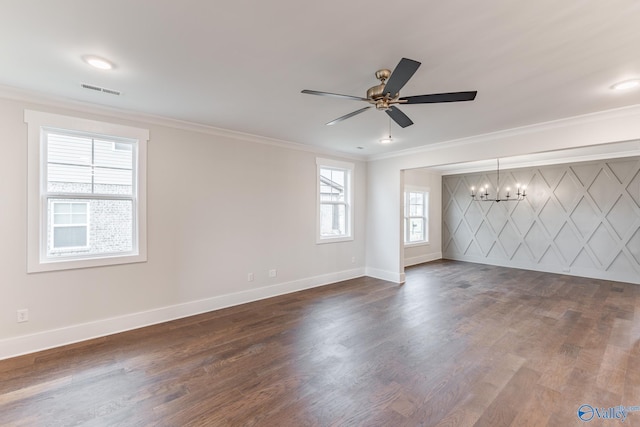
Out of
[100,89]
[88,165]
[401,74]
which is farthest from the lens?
[88,165]

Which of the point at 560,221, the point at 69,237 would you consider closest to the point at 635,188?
the point at 560,221

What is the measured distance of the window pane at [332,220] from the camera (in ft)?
18.6

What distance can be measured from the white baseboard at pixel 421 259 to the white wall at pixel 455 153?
5.79ft

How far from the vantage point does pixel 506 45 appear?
2012 millimetres

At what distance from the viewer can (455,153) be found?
475cm

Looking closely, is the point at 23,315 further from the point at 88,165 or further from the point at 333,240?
the point at 333,240

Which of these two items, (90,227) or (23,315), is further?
(90,227)

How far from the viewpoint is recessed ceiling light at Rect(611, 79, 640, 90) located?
2.57 metres

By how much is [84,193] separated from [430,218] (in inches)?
302

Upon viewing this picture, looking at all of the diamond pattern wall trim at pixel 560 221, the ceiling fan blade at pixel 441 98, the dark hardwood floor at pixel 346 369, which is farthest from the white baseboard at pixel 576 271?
the ceiling fan blade at pixel 441 98

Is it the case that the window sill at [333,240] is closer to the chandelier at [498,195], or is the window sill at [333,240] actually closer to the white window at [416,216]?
the white window at [416,216]

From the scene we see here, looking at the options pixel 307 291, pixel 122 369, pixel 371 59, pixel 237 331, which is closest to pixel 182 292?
pixel 237 331

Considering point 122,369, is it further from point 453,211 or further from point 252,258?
point 453,211
